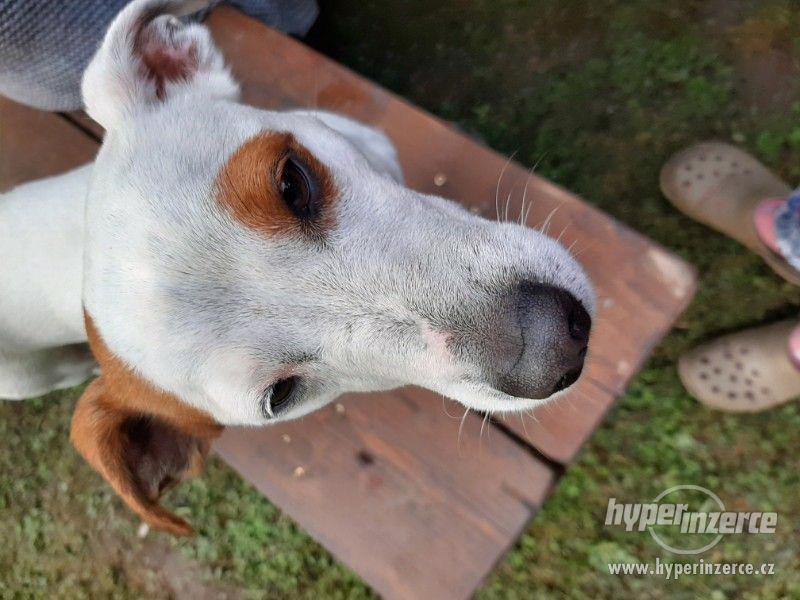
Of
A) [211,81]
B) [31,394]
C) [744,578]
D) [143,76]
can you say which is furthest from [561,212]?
[31,394]

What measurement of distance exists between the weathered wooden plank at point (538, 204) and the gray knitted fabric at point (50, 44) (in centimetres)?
41

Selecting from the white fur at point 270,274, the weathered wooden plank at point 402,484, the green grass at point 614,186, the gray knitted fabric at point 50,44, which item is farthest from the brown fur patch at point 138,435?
the green grass at point 614,186

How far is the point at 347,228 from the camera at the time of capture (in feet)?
5.00

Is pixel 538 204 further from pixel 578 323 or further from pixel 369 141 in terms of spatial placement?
pixel 578 323

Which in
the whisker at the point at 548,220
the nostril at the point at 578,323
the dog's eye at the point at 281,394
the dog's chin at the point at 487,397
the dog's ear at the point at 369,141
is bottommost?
the dog's eye at the point at 281,394

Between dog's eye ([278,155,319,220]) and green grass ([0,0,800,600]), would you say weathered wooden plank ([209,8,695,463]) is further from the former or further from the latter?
green grass ([0,0,800,600])

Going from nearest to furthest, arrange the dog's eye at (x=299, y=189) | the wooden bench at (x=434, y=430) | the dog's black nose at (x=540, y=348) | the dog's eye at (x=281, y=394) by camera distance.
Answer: the dog's black nose at (x=540, y=348)
the dog's eye at (x=299, y=189)
the dog's eye at (x=281, y=394)
the wooden bench at (x=434, y=430)

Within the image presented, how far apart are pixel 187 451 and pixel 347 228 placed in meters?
0.99

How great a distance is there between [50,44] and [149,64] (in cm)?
69

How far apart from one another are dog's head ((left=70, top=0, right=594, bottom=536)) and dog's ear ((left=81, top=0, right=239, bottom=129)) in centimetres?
6

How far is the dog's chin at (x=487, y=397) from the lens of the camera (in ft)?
4.76

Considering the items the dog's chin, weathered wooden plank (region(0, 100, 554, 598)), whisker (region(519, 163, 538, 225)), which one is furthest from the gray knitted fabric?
the dog's chin

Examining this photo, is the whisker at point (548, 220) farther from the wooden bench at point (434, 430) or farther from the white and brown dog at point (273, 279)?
the white and brown dog at point (273, 279)

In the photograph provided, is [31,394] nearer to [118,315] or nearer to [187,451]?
[187,451]
